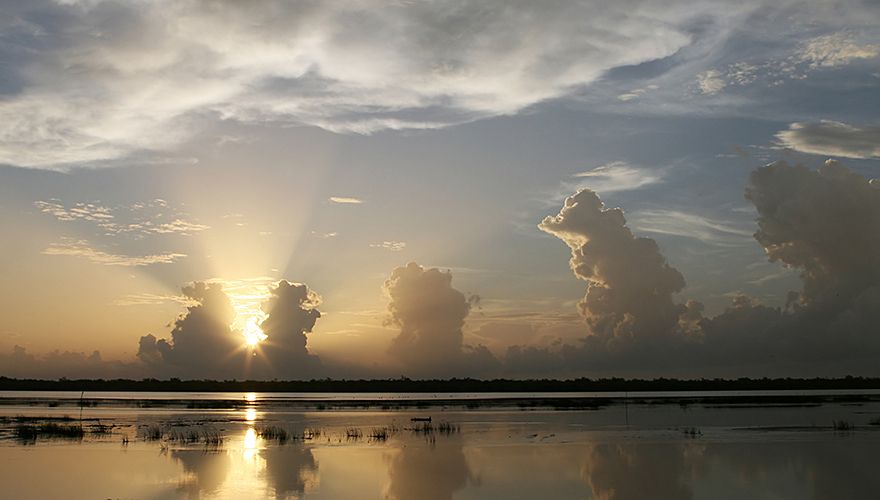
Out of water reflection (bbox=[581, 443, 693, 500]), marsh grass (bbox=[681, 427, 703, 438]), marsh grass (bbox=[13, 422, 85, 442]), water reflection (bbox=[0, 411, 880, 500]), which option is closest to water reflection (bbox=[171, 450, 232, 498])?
water reflection (bbox=[0, 411, 880, 500])

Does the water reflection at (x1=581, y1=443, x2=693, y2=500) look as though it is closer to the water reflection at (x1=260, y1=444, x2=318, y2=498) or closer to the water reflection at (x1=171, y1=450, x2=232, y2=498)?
the water reflection at (x1=260, y1=444, x2=318, y2=498)

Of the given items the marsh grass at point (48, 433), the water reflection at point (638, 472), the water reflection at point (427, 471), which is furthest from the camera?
the marsh grass at point (48, 433)

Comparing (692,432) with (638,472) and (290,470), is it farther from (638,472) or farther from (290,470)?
(290,470)

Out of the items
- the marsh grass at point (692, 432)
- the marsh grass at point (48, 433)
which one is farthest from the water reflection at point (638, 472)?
the marsh grass at point (48, 433)

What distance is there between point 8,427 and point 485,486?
4008 centimetres

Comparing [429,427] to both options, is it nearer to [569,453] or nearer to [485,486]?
[569,453]

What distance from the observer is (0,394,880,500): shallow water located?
1115 inches

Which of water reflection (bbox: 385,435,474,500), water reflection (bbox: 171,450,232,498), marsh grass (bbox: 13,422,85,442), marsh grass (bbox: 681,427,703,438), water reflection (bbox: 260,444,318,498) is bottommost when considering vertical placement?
marsh grass (bbox: 681,427,703,438)

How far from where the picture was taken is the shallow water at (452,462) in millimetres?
28312

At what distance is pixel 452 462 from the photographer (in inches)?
1425

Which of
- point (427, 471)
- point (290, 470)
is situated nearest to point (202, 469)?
point (290, 470)

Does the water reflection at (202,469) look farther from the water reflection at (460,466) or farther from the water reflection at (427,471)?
the water reflection at (427,471)

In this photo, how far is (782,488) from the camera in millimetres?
29047

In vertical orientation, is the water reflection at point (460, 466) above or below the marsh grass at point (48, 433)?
below
